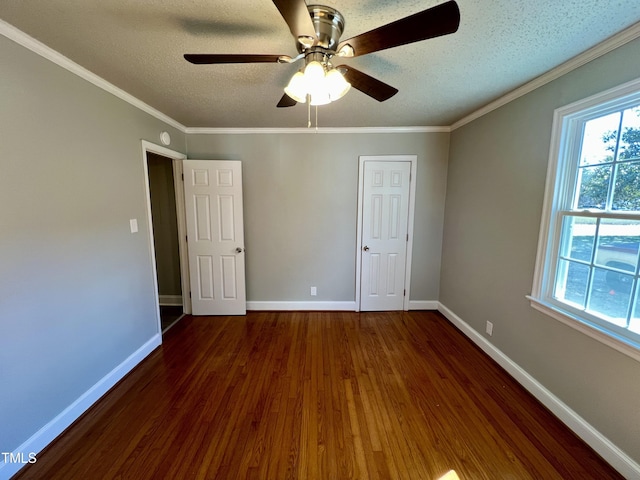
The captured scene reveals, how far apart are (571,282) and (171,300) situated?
437 centimetres

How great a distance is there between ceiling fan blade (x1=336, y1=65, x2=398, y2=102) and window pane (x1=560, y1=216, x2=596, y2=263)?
4.94 feet

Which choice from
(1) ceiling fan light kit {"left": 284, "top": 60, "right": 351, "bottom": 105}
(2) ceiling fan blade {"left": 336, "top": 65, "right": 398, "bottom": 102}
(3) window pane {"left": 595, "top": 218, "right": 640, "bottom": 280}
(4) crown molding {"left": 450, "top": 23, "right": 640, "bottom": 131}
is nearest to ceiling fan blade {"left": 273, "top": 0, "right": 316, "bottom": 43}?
(1) ceiling fan light kit {"left": 284, "top": 60, "right": 351, "bottom": 105}

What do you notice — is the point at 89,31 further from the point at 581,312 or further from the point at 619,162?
the point at 581,312

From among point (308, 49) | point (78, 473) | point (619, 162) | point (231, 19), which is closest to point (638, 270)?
point (619, 162)

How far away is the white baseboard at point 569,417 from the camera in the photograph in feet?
4.34

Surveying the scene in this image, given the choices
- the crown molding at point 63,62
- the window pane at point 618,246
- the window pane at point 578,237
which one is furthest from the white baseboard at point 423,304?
the crown molding at point 63,62

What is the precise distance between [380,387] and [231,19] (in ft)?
8.56

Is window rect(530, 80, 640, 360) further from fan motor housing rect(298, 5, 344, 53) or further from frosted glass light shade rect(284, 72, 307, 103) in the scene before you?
frosted glass light shade rect(284, 72, 307, 103)

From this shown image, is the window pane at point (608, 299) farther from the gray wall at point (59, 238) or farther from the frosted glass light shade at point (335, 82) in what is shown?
the gray wall at point (59, 238)

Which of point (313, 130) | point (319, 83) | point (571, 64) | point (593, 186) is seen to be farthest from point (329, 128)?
point (593, 186)

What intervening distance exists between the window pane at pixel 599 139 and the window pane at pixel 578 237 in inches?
14.9

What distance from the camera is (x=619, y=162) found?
1.41m

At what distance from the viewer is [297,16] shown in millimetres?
918

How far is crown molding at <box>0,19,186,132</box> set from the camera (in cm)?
130
